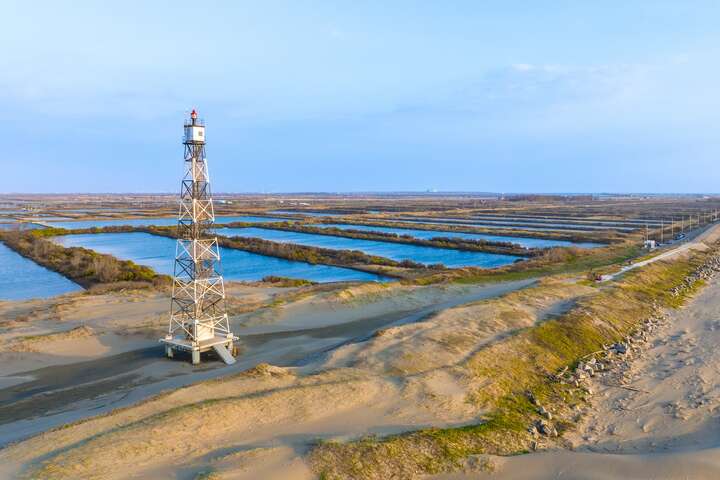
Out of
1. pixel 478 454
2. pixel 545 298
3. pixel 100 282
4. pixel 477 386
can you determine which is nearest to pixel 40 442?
pixel 478 454

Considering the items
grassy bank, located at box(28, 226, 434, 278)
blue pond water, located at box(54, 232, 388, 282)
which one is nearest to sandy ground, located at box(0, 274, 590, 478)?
blue pond water, located at box(54, 232, 388, 282)

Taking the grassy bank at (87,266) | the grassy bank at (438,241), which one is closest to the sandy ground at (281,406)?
the grassy bank at (87,266)

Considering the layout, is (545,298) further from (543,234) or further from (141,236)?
(141,236)

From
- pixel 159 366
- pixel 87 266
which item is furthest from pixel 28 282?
pixel 159 366

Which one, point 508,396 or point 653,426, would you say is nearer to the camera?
point 653,426

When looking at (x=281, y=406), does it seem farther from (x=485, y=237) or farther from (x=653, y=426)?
(x=485, y=237)

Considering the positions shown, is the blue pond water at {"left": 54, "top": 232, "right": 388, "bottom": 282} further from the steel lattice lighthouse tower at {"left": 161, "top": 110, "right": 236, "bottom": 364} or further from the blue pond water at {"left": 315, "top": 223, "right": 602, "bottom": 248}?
the blue pond water at {"left": 315, "top": 223, "right": 602, "bottom": 248}
